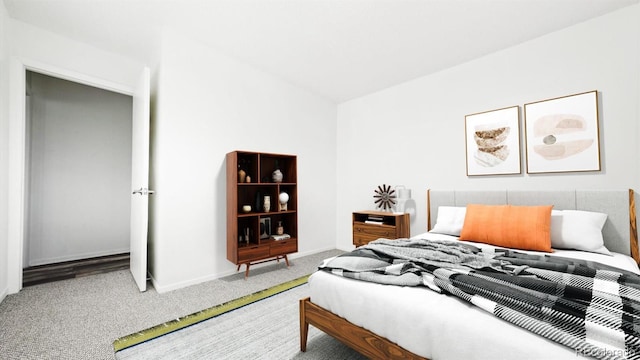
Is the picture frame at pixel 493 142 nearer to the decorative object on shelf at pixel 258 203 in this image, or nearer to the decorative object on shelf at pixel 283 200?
the decorative object on shelf at pixel 283 200

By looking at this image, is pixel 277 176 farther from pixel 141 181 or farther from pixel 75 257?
pixel 75 257

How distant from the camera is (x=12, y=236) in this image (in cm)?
242

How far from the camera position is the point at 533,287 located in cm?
119

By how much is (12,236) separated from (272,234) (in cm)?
251

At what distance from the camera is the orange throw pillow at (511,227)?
2.12m

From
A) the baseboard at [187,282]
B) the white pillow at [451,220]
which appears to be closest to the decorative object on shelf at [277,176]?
the baseboard at [187,282]

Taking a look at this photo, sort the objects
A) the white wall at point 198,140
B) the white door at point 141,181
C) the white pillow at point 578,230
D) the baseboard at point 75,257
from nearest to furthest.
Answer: the white pillow at point 578,230 → the white door at point 141,181 → the white wall at point 198,140 → the baseboard at point 75,257

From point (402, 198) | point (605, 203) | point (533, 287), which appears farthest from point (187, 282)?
point (605, 203)

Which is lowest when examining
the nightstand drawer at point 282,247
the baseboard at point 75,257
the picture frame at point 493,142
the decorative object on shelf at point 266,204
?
the baseboard at point 75,257

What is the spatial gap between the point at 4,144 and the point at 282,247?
2.80 metres

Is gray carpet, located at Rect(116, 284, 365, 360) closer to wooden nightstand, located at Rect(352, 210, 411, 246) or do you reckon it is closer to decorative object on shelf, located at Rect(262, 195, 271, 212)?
decorative object on shelf, located at Rect(262, 195, 271, 212)

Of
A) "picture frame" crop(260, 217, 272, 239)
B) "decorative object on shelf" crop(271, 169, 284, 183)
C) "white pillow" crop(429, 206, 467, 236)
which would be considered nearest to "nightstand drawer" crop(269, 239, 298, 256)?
"picture frame" crop(260, 217, 272, 239)

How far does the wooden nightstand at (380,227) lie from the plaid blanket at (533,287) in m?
1.30

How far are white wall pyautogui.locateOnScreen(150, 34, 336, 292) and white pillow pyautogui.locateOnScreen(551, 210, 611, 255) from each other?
3.13 metres
